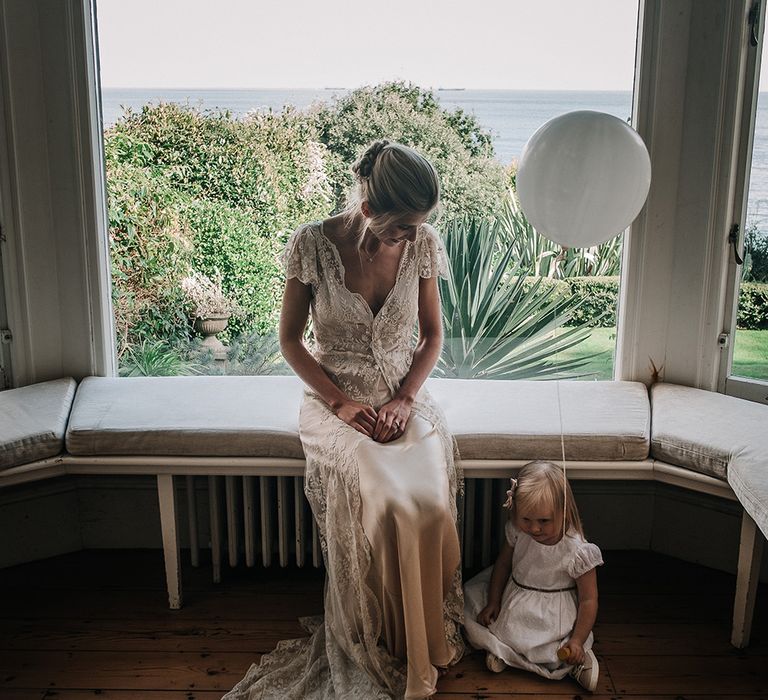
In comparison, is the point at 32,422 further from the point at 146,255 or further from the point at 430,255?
the point at 430,255

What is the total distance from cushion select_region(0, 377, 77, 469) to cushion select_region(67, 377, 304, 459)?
42mm

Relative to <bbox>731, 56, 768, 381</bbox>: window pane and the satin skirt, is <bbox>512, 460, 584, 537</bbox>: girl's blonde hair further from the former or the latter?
<bbox>731, 56, 768, 381</bbox>: window pane

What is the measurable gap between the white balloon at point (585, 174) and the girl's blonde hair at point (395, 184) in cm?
27

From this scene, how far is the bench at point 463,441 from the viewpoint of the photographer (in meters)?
2.28

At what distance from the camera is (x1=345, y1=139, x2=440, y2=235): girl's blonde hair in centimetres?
212

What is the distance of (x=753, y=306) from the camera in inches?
104

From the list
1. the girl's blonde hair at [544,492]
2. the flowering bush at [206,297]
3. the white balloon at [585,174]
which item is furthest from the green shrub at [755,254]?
the flowering bush at [206,297]

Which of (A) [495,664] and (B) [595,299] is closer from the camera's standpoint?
(A) [495,664]

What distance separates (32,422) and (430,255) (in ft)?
4.45

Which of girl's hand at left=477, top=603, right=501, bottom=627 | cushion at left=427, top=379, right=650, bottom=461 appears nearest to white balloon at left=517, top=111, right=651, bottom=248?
cushion at left=427, top=379, right=650, bottom=461

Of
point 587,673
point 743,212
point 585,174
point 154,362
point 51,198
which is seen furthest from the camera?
point 154,362

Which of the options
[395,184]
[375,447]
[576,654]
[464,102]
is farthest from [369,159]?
[576,654]

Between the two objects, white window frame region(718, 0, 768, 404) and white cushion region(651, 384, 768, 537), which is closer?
white cushion region(651, 384, 768, 537)

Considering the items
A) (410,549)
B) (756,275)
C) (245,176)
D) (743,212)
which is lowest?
(410,549)
